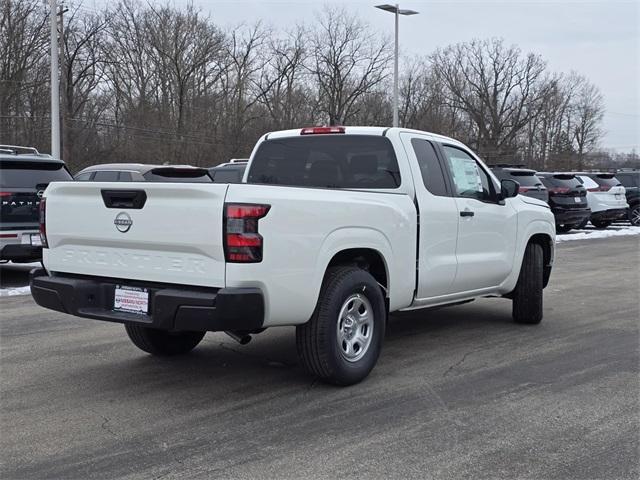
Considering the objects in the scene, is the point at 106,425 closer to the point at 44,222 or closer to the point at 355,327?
the point at 44,222

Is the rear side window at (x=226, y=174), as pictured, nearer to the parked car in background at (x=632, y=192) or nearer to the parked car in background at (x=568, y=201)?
the parked car in background at (x=568, y=201)

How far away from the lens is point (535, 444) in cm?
414

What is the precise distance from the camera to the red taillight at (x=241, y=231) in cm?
431

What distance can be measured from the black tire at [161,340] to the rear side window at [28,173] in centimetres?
461

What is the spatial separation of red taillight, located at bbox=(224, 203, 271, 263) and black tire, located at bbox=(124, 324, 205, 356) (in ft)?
6.26

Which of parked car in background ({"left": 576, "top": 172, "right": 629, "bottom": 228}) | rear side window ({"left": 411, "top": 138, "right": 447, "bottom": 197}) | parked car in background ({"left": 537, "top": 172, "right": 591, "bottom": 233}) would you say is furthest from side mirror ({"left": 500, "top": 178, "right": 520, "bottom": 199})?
parked car in background ({"left": 576, "top": 172, "right": 629, "bottom": 228})

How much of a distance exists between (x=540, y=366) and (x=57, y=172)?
7701mm

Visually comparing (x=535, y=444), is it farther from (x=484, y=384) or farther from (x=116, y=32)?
(x=116, y=32)

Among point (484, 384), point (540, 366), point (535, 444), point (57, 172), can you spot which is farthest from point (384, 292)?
point (57, 172)

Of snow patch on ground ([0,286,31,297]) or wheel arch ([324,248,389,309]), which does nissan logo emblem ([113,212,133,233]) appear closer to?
wheel arch ([324,248,389,309])

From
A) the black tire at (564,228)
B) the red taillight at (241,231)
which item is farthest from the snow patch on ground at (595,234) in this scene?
the red taillight at (241,231)

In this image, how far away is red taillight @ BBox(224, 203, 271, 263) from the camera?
431cm

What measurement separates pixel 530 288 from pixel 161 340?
3.80m

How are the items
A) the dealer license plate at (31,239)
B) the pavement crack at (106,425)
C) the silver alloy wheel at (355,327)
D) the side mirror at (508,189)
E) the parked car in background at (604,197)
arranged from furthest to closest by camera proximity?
the parked car in background at (604,197) → the dealer license plate at (31,239) → the side mirror at (508,189) → the silver alloy wheel at (355,327) → the pavement crack at (106,425)
